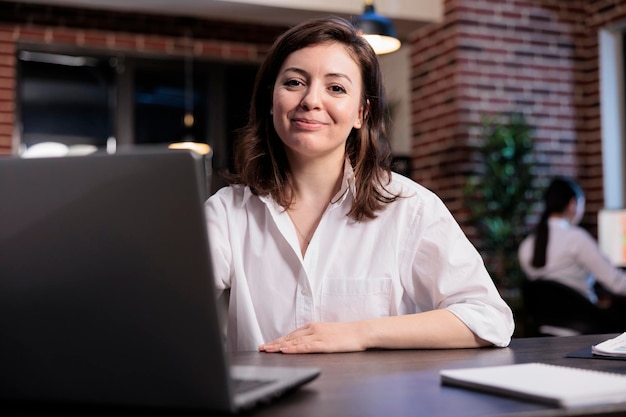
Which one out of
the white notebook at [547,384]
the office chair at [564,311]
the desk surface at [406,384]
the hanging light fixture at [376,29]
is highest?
the hanging light fixture at [376,29]

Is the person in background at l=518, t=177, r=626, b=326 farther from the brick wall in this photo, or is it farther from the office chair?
the brick wall

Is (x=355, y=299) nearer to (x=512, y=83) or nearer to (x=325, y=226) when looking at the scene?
(x=325, y=226)

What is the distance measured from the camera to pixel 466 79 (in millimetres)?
5508

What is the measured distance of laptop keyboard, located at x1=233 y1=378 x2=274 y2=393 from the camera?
2.82 ft

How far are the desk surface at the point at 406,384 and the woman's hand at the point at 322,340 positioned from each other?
3 cm

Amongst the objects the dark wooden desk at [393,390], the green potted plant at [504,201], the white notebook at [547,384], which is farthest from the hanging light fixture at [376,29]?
the white notebook at [547,384]

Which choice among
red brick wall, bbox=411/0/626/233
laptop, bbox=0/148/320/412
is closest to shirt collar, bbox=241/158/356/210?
laptop, bbox=0/148/320/412

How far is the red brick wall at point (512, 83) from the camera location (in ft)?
18.1

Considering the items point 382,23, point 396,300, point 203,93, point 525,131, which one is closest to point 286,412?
point 396,300

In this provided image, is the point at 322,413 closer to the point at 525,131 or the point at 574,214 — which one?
the point at 574,214

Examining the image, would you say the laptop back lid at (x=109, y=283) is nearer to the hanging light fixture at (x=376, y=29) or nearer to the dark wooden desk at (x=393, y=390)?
the dark wooden desk at (x=393, y=390)

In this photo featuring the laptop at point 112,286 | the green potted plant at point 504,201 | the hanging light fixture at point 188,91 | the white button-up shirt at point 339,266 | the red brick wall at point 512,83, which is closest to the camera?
the laptop at point 112,286

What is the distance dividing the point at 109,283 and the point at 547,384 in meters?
0.51

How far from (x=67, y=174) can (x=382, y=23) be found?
3.49 m
